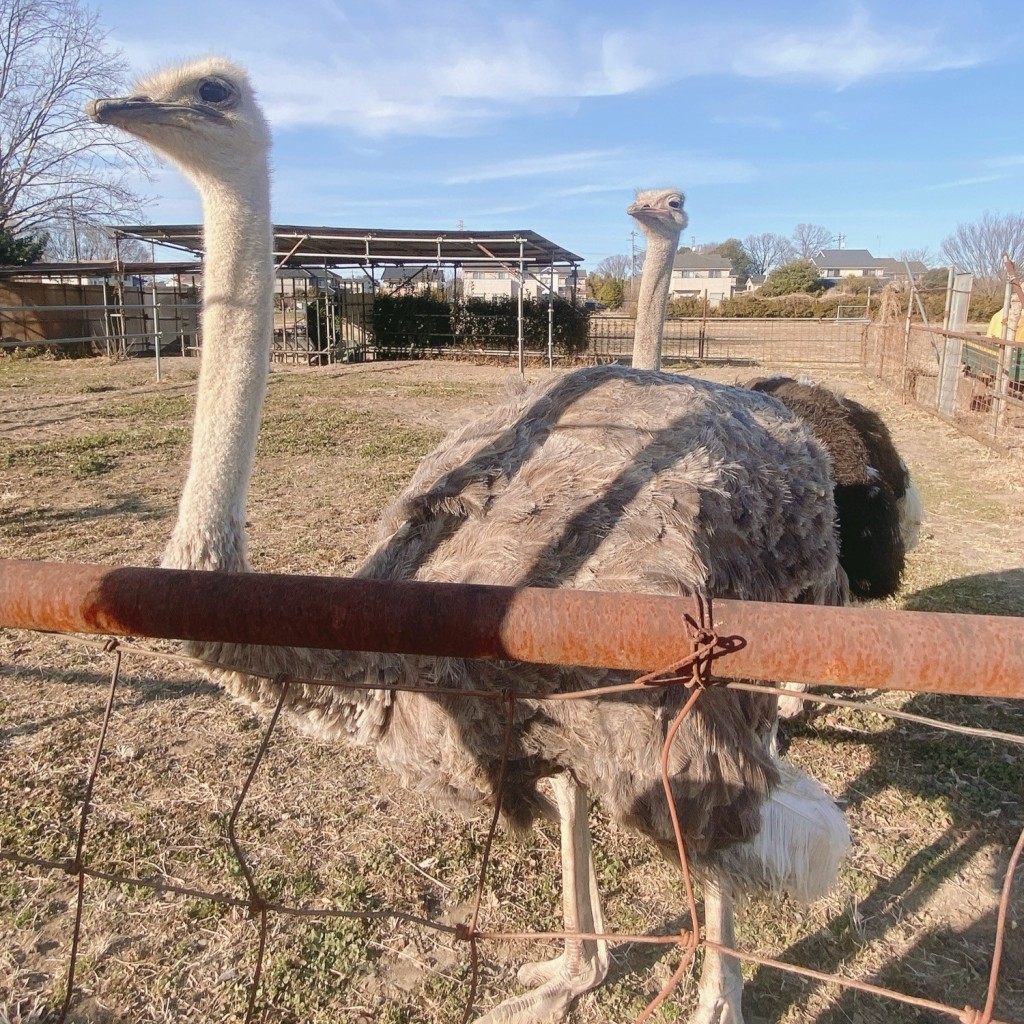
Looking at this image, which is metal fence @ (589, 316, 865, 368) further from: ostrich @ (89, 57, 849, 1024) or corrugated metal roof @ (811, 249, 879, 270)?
corrugated metal roof @ (811, 249, 879, 270)

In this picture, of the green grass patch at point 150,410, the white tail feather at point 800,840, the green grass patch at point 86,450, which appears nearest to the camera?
the white tail feather at point 800,840

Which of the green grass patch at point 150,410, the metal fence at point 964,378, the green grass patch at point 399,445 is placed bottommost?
the green grass patch at point 399,445

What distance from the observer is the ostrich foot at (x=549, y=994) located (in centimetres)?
216

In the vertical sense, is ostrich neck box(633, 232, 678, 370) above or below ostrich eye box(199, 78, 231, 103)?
below

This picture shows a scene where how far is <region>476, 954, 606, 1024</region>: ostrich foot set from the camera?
216 centimetres

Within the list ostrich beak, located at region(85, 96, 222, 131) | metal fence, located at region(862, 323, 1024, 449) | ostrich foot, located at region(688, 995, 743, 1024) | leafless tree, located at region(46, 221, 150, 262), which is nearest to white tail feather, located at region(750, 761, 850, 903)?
ostrich foot, located at region(688, 995, 743, 1024)

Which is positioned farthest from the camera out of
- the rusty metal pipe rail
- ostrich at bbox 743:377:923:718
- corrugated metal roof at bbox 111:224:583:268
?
corrugated metal roof at bbox 111:224:583:268

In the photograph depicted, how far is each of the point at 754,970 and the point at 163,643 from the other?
279 cm

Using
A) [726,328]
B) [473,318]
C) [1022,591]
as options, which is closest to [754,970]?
[1022,591]

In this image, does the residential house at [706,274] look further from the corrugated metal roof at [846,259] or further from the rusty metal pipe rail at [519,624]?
the rusty metal pipe rail at [519,624]

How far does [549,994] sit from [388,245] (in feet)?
55.5

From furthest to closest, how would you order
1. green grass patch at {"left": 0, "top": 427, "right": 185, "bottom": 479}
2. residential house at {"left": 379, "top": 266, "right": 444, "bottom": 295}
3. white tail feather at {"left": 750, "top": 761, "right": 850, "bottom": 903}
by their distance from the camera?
residential house at {"left": 379, "top": 266, "right": 444, "bottom": 295}, green grass patch at {"left": 0, "top": 427, "right": 185, "bottom": 479}, white tail feather at {"left": 750, "top": 761, "right": 850, "bottom": 903}

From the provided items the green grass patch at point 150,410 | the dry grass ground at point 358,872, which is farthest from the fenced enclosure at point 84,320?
the dry grass ground at point 358,872

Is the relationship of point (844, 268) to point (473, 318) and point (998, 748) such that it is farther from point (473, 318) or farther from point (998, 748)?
point (998, 748)
